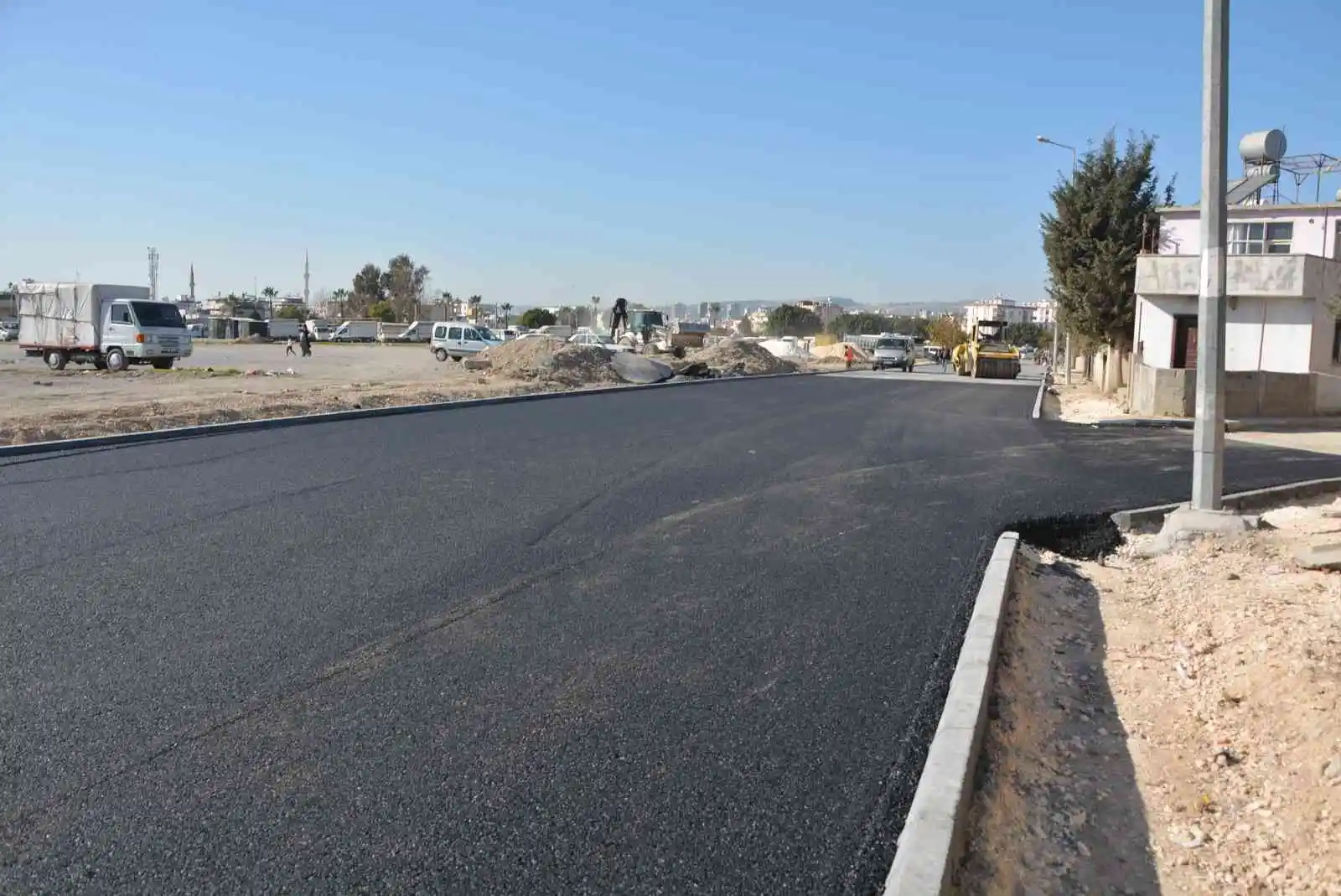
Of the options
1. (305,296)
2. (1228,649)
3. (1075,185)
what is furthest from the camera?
(305,296)

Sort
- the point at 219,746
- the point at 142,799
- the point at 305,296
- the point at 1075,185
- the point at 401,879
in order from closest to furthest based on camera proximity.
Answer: the point at 401,879 → the point at 142,799 → the point at 219,746 → the point at 1075,185 → the point at 305,296

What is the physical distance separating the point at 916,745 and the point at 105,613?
4.83 m

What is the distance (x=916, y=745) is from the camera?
4625 mm

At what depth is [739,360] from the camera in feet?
151

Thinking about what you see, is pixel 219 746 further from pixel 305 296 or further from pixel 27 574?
pixel 305 296

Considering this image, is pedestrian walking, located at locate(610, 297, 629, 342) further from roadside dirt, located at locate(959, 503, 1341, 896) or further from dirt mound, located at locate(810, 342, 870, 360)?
roadside dirt, located at locate(959, 503, 1341, 896)

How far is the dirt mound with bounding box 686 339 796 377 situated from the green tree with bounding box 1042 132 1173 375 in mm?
13940

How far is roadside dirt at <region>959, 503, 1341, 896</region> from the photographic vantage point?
158 inches

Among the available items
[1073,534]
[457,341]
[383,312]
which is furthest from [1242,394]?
[383,312]

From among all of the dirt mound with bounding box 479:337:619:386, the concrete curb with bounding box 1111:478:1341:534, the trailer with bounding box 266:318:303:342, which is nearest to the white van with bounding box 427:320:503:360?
the dirt mound with bounding box 479:337:619:386

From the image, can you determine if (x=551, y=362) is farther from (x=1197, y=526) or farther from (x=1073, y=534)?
(x=1197, y=526)

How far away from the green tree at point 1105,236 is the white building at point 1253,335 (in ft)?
5.17

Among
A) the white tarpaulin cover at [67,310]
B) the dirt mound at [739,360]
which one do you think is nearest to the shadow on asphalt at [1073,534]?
the dirt mound at [739,360]

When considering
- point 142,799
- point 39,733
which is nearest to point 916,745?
point 142,799
